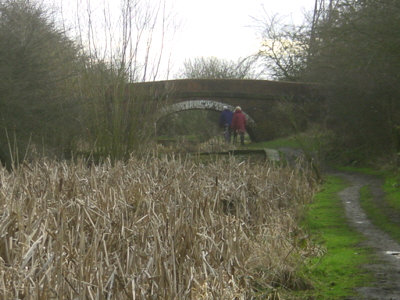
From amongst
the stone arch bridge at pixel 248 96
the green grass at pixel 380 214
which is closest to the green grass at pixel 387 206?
the green grass at pixel 380 214

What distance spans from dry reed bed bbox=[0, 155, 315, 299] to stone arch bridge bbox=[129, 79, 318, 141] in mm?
15805

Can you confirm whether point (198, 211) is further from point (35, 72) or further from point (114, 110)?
point (35, 72)

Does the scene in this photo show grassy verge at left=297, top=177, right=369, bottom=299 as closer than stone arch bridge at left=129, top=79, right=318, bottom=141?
Yes

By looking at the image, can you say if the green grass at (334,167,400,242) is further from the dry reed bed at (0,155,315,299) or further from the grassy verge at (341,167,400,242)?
the dry reed bed at (0,155,315,299)

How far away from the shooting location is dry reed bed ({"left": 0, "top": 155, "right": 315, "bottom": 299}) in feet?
11.0

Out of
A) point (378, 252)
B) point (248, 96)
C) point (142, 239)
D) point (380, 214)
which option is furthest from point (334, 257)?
point (248, 96)

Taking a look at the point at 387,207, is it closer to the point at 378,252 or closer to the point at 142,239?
the point at 378,252

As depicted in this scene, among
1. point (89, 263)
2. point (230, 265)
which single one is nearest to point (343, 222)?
point (230, 265)

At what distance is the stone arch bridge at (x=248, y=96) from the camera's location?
23.8m

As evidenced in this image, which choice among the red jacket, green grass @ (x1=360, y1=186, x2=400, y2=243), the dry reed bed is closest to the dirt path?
green grass @ (x1=360, y1=186, x2=400, y2=243)

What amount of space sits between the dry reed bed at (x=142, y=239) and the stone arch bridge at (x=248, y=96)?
51.9ft

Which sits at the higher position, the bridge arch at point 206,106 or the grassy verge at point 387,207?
the bridge arch at point 206,106

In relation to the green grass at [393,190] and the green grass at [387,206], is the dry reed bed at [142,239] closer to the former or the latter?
the green grass at [387,206]

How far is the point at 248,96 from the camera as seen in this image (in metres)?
25.5
